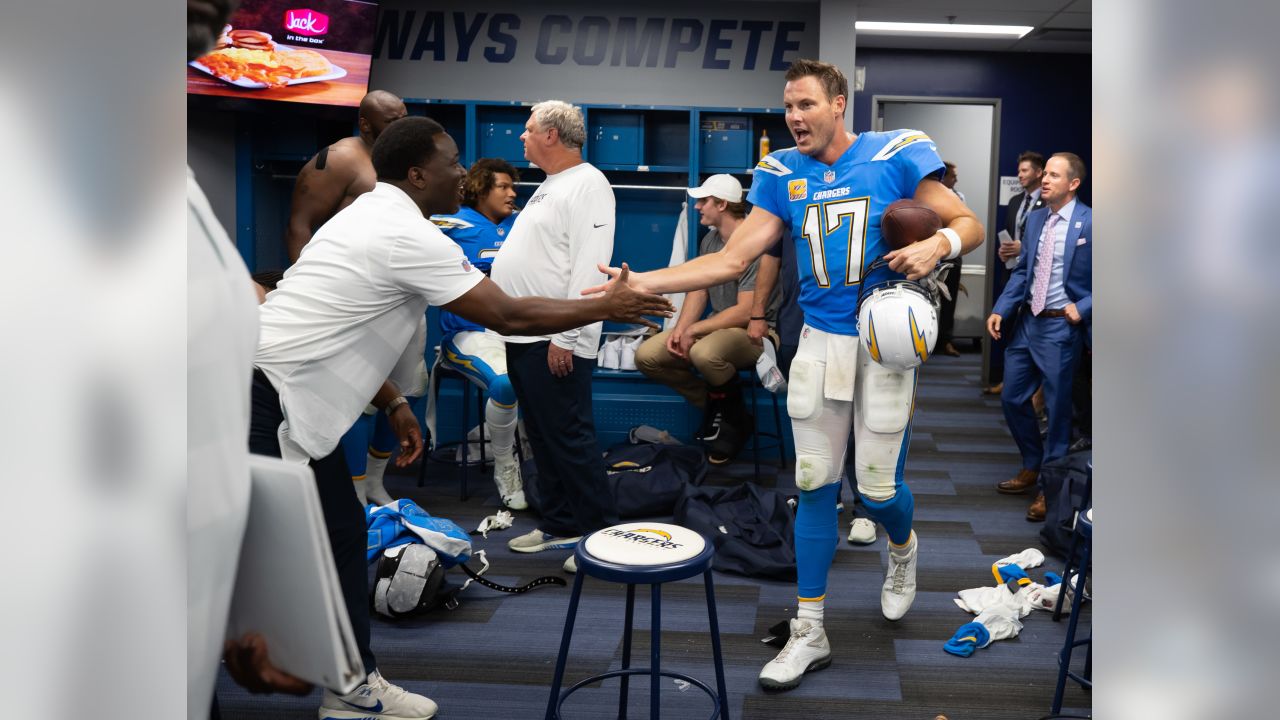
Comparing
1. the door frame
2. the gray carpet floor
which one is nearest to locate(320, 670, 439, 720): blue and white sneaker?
the gray carpet floor

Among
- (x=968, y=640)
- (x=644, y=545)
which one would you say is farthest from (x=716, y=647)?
(x=968, y=640)

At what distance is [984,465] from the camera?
512 cm

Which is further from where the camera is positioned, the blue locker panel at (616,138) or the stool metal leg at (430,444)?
the blue locker panel at (616,138)

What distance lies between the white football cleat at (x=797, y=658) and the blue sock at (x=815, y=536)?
9 cm

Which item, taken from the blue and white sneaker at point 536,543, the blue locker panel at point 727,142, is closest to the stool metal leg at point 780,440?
the blue and white sneaker at point 536,543

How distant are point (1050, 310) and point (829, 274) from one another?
1.66m

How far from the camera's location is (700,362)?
4785 millimetres

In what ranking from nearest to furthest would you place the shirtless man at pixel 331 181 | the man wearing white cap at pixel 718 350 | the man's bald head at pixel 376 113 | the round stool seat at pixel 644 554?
the shirtless man at pixel 331 181 → the man's bald head at pixel 376 113 → the round stool seat at pixel 644 554 → the man wearing white cap at pixel 718 350

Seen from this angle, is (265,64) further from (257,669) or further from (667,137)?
(667,137)

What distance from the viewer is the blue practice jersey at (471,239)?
13.4 ft

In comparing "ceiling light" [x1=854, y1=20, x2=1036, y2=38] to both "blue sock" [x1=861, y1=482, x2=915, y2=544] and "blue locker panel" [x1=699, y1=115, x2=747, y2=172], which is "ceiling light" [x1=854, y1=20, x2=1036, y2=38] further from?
"blue sock" [x1=861, y1=482, x2=915, y2=544]

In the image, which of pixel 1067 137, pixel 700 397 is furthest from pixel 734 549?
pixel 1067 137

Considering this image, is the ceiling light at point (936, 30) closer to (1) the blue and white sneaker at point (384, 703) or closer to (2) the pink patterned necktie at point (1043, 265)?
(2) the pink patterned necktie at point (1043, 265)

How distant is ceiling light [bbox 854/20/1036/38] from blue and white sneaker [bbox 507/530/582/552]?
501 cm
